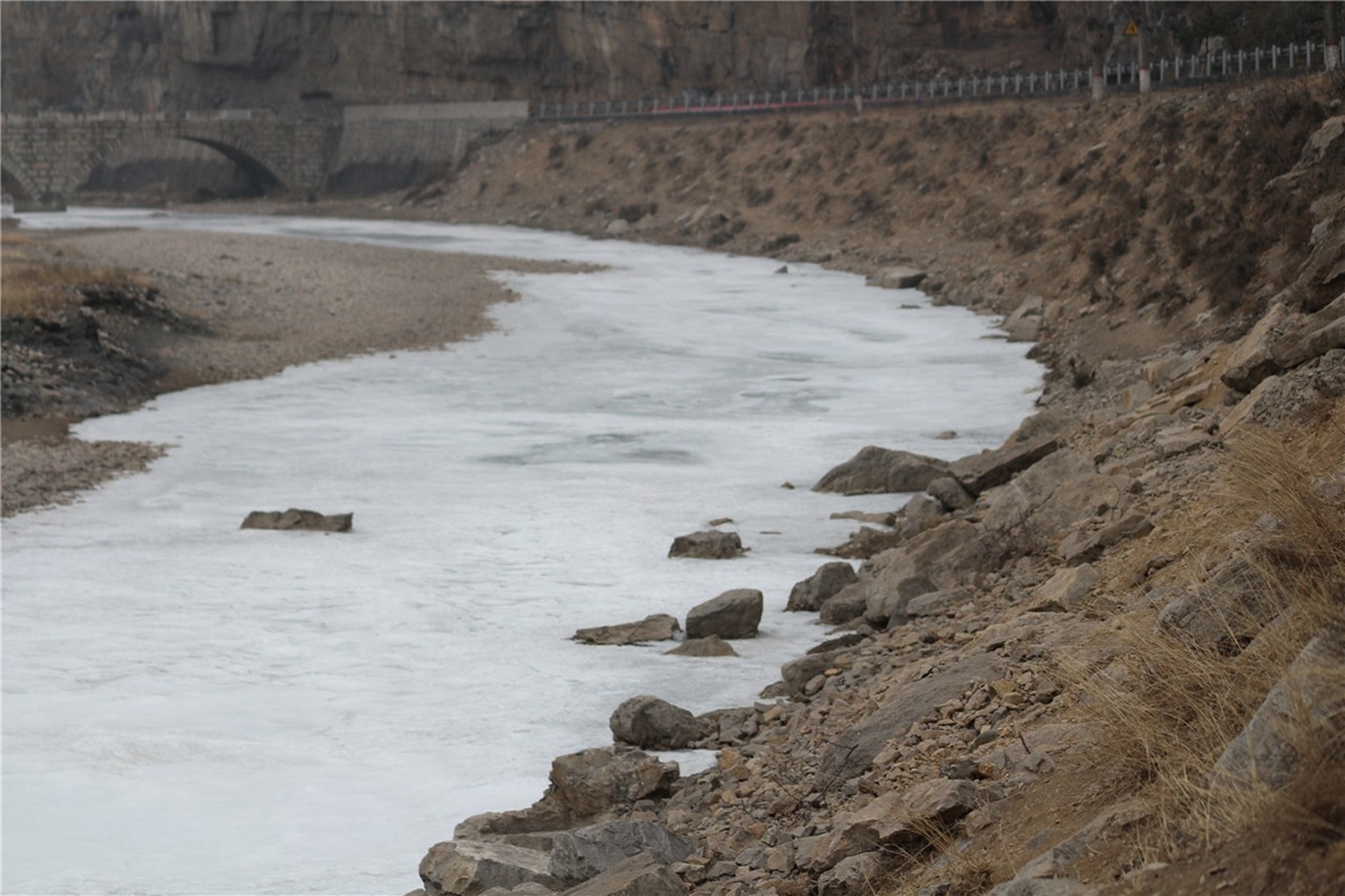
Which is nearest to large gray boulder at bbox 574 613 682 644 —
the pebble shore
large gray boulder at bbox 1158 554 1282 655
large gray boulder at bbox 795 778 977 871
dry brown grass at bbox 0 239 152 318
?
large gray boulder at bbox 795 778 977 871

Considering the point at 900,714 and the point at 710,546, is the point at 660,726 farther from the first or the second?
the point at 710,546

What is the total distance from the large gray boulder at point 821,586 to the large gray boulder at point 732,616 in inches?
26.0

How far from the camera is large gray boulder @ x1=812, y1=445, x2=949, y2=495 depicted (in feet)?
60.6

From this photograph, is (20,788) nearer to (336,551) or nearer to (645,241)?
(336,551)

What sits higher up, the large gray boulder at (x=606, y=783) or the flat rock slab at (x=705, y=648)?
the large gray boulder at (x=606, y=783)

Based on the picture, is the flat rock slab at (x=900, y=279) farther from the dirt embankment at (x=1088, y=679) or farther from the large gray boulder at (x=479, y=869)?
Answer: the large gray boulder at (x=479, y=869)

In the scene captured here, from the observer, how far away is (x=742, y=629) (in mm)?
13125

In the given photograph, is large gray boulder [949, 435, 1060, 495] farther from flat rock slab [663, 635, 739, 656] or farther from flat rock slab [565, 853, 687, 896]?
flat rock slab [565, 853, 687, 896]

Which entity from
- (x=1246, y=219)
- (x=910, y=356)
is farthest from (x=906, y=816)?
(x=910, y=356)

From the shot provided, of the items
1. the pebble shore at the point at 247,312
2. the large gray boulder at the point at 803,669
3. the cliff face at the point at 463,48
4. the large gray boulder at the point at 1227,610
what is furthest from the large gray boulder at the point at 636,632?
the cliff face at the point at 463,48

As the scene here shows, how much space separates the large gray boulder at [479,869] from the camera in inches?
302

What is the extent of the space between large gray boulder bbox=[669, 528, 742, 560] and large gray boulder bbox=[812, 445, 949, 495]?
109 inches

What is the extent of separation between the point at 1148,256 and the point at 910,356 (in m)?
4.69

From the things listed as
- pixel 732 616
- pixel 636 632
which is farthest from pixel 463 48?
pixel 732 616
